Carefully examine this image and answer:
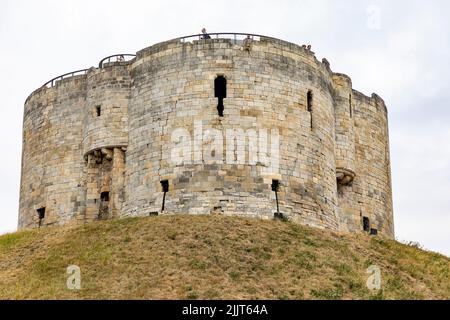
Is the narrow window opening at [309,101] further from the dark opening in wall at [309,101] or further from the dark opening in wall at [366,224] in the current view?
the dark opening in wall at [366,224]

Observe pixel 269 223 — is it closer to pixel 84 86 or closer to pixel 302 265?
pixel 302 265

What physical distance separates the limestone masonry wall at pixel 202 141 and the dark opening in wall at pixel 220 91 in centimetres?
3

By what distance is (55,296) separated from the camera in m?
27.5

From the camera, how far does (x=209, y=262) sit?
30000mm

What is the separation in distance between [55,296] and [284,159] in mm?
11108

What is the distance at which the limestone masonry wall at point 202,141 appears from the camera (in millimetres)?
35438

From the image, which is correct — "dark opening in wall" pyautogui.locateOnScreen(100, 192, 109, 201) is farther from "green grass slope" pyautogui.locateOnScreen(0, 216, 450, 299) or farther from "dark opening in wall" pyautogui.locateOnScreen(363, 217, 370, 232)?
"dark opening in wall" pyautogui.locateOnScreen(363, 217, 370, 232)

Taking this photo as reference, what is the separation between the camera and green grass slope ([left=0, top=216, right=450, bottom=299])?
28109 mm

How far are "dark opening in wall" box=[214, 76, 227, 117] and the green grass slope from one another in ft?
13.7

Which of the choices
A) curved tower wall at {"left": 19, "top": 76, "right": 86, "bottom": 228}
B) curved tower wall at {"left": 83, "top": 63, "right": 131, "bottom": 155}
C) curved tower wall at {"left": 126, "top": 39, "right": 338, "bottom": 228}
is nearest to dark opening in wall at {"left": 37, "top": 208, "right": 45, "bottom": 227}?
curved tower wall at {"left": 19, "top": 76, "right": 86, "bottom": 228}

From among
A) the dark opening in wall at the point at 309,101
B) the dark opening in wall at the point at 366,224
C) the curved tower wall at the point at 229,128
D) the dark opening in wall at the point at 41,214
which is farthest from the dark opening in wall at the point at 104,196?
the dark opening in wall at the point at 366,224

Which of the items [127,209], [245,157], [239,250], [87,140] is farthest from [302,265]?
[87,140]

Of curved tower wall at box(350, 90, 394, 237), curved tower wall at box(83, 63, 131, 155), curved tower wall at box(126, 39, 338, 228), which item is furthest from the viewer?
curved tower wall at box(350, 90, 394, 237)
